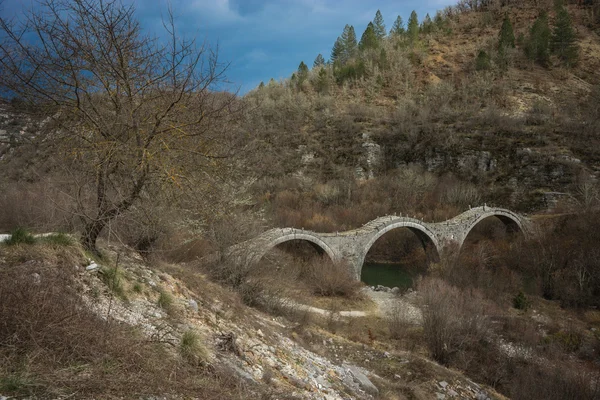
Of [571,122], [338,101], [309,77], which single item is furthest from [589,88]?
[309,77]

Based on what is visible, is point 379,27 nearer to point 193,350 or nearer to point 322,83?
point 322,83

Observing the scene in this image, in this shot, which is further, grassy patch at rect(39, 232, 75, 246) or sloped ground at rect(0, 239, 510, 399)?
grassy patch at rect(39, 232, 75, 246)

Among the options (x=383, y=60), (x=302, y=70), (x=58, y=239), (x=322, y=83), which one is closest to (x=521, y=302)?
(x=58, y=239)

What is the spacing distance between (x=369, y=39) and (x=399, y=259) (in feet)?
158

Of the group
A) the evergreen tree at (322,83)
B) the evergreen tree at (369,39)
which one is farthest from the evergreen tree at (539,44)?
the evergreen tree at (322,83)

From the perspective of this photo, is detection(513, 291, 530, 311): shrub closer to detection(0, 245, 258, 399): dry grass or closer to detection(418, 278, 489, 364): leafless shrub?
detection(418, 278, 489, 364): leafless shrub

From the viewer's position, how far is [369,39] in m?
67.4

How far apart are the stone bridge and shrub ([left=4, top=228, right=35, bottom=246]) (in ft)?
25.0

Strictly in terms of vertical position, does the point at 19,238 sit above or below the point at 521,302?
above

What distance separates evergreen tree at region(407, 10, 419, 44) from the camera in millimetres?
67331

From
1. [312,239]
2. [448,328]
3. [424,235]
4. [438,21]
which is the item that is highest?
[438,21]

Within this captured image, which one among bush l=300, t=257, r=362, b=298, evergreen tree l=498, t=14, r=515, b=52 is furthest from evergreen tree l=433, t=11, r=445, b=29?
bush l=300, t=257, r=362, b=298

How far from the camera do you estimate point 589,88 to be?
50.6 metres

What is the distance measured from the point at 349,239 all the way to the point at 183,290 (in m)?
17.5
